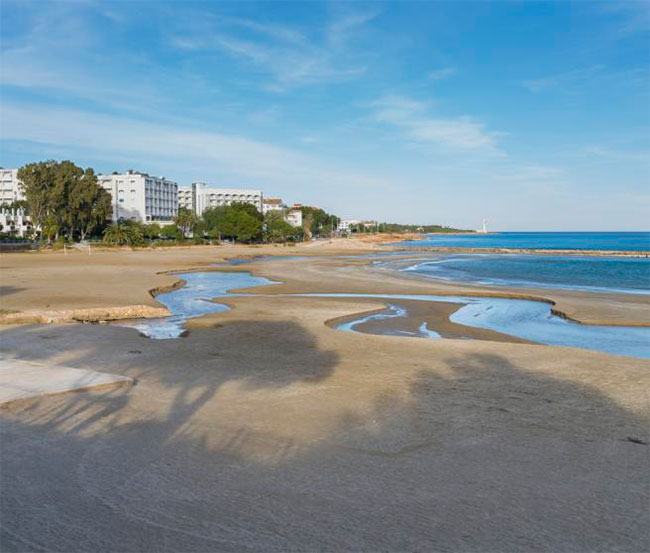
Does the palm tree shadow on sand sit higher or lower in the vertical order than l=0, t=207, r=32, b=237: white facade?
lower

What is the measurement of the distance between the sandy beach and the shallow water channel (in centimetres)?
390

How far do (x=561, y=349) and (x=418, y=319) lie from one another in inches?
337

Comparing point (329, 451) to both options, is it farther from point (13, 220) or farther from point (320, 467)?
point (13, 220)

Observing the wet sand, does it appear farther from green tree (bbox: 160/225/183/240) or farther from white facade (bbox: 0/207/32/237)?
white facade (bbox: 0/207/32/237)

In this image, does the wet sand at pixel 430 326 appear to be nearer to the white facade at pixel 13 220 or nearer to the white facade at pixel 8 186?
the white facade at pixel 13 220

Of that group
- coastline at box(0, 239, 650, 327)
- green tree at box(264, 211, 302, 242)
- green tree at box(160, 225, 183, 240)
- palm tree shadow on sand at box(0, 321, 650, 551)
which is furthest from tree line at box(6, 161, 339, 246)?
palm tree shadow on sand at box(0, 321, 650, 551)

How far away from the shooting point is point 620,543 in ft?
17.9

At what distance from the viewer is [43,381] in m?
10.6

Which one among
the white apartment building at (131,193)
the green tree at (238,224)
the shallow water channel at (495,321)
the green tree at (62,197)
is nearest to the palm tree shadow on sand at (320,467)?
the shallow water channel at (495,321)

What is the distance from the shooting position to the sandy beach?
5578 millimetres

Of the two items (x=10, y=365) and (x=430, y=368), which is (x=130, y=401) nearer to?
(x=10, y=365)

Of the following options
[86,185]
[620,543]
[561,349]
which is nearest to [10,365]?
[620,543]

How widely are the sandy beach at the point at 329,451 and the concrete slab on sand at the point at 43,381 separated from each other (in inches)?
13.4

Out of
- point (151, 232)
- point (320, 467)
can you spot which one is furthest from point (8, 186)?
point (320, 467)
